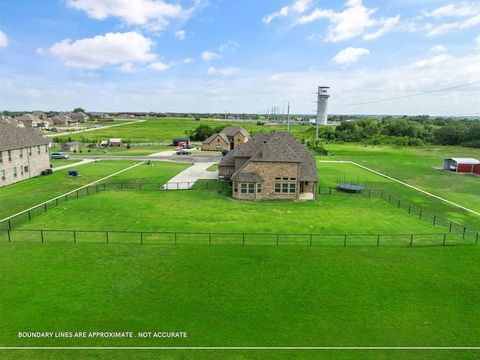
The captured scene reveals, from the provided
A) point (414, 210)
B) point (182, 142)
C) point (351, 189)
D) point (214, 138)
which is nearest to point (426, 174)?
point (351, 189)

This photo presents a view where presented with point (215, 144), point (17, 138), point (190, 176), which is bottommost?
point (190, 176)

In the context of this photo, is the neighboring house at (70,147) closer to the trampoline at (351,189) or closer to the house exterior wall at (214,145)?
the house exterior wall at (214,145)

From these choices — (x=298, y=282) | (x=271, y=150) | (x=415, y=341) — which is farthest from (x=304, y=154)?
(x=415, y=341)

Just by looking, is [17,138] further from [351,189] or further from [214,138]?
[214,138]

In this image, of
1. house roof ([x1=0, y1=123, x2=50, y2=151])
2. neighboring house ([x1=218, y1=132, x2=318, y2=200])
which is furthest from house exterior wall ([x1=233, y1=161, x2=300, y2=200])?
house roof ([x1=0, y1=123, x2=50, y2=151])

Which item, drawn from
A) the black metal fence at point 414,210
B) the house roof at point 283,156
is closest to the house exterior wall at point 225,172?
the house roof at point 283,156

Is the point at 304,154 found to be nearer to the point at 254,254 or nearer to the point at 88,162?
the point at 254,254

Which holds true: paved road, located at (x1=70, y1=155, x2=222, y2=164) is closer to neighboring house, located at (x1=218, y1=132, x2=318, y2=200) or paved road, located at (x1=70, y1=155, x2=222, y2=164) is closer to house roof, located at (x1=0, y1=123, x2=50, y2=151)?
house roof, located at (x1=0, y1=123, x2=50, y2=151)
